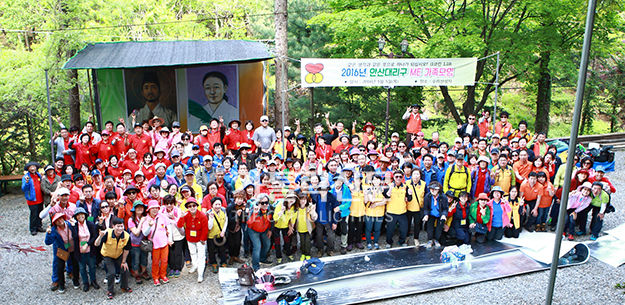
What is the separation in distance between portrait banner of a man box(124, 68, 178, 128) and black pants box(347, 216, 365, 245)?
7.49 metres

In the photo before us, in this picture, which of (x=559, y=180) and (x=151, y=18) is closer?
(x=559, y=180)

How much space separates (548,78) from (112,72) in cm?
1565

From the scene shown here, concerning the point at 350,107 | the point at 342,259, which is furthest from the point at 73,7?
the point at 342,259

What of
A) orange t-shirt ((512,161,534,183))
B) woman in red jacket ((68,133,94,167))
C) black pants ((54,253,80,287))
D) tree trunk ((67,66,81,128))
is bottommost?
black pants ((54,253,80,287))

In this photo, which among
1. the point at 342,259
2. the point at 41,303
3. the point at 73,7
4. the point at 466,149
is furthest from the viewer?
the point at 73,7

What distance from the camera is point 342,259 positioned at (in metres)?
7.57

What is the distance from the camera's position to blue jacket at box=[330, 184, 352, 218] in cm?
783

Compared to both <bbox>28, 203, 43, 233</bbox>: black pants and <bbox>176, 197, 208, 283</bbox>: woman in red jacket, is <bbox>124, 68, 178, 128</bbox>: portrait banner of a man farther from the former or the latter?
<bbox>176, 197, 208, 283</bbox>: woman in red jacket

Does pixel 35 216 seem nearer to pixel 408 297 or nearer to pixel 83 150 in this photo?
pixel 83 150

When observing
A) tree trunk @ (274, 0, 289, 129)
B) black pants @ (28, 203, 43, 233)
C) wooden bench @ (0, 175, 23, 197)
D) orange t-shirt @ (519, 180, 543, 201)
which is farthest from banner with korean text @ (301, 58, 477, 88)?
wooden bench @ (0, 175, 23, 197)

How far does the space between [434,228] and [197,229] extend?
4347 millimetres

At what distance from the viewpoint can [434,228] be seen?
26.7 ft

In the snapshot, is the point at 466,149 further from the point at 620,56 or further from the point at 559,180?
the point at 620,56

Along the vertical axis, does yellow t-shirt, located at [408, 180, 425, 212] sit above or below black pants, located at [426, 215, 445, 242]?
above
